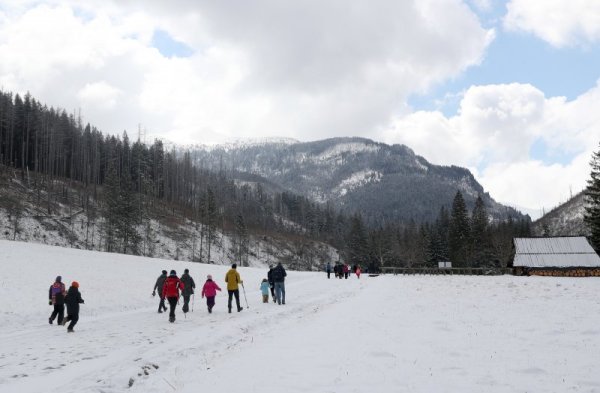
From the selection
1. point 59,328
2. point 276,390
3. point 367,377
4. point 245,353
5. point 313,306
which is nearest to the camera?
point 276,390

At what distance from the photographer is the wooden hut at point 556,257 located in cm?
4388

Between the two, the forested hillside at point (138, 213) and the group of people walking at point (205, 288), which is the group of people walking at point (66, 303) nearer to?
the group of people walking at point (205, 288)

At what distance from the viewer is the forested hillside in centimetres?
6819

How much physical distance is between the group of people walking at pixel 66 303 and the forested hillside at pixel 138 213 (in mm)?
49321

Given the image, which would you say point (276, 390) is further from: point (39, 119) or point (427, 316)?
point (39, 119)

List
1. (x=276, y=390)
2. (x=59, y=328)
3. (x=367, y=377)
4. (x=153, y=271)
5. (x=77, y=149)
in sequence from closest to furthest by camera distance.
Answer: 1. (x=276, y=390)
2. (x=367, y=377)
3. (x=59, y=328)
4. (x=153, y=271)
5. (x=77, y=149)

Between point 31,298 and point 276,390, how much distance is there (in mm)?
18270

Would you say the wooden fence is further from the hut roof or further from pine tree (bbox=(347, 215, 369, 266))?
pine tree (bbox=(347, 215, 369, 266))

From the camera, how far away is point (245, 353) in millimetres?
9312

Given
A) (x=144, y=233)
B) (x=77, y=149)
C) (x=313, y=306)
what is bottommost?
(x=313, y=306)

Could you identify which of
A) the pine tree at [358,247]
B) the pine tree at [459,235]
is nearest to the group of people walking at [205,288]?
the pine tree at [459,235]

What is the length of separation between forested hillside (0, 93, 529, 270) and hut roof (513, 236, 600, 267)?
2729 cm

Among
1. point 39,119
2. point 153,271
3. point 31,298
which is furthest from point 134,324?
point 39,119

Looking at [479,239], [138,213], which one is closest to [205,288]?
[138,213]
